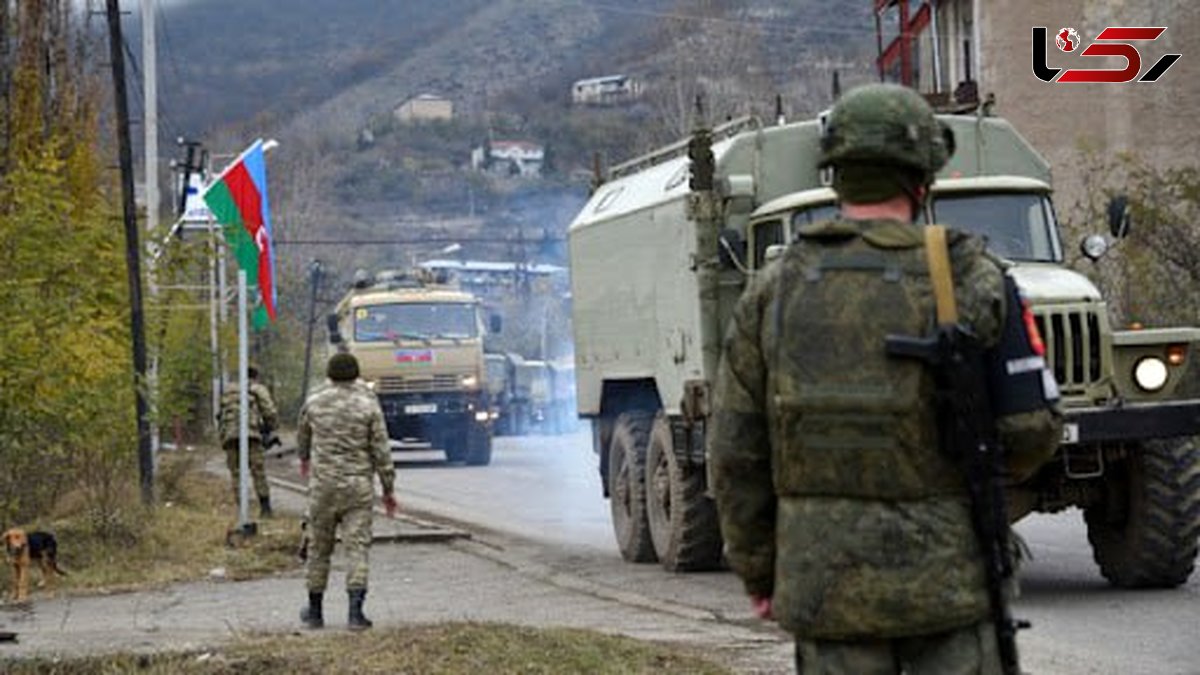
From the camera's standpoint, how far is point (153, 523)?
68.2 feet

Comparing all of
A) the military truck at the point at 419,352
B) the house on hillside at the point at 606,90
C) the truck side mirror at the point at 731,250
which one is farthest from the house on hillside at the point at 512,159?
the truck side mirror at the point at 731,250

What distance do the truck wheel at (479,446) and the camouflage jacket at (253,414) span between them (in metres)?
14.6

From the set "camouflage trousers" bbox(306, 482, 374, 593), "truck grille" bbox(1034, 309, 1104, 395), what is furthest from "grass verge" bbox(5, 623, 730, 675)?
"truck grille" bbox(1034, 309, 1104, 395)

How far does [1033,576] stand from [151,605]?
6107mm

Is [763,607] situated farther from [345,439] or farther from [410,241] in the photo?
[410,241]

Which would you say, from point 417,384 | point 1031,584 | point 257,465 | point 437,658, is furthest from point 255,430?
point 437,658

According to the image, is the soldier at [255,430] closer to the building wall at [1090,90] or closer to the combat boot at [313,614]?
the combat boot at [313,614]

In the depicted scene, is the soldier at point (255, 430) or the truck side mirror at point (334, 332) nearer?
the soldier at point (255, 430)

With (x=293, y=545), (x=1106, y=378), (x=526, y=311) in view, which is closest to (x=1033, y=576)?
(x=1106, y=378)

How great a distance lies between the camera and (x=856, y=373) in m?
4.92

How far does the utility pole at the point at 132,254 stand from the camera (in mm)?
23781

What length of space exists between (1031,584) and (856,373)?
10.1 metres

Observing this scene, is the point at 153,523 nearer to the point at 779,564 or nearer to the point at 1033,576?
the point at 1033,576

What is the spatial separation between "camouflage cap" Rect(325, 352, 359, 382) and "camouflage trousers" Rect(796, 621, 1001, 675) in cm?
886
